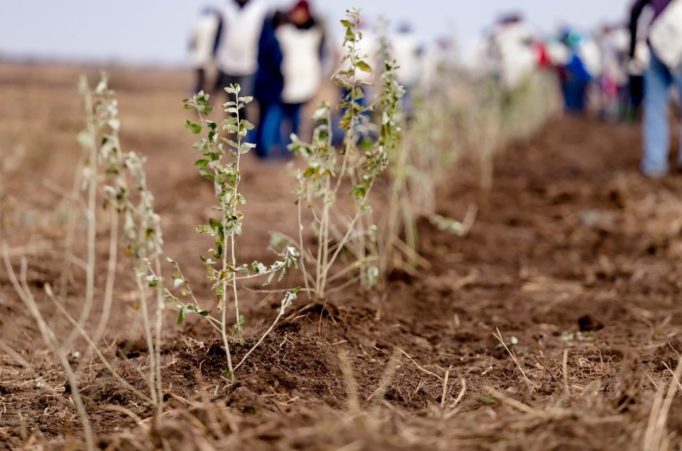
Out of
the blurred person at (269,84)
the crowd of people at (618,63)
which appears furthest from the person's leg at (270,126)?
the crowd of people at (618,63)

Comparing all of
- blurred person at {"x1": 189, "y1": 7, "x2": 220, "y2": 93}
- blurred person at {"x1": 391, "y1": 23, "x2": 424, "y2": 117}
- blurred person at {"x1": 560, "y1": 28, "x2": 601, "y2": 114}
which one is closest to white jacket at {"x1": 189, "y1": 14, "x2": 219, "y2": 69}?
blurred person at {"x1": 189, "y1": 7, "x2": 220, "y2": 93}

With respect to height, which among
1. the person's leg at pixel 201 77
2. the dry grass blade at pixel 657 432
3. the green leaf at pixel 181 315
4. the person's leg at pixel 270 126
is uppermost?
the person's leg at pixel 201 77

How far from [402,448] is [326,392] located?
0.73m

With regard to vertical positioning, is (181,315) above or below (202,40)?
below

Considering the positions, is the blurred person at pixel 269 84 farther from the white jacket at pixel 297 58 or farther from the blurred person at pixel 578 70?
the blurred person at pixel 578 70

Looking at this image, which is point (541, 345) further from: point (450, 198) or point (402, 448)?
point (450, 198)

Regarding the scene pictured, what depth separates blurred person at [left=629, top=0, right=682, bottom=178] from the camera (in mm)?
6918

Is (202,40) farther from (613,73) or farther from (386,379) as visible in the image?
(613,73)

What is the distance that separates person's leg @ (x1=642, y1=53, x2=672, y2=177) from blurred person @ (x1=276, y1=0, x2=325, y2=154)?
3.46 meters

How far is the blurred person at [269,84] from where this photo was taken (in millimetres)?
8922

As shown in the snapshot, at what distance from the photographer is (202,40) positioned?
10.6 metres

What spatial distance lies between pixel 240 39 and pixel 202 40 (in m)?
1.82

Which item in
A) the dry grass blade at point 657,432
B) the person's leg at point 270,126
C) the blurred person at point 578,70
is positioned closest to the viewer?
the dry grass blade at point 657,432

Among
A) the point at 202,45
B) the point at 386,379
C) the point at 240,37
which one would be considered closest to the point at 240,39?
the point at 240,37
